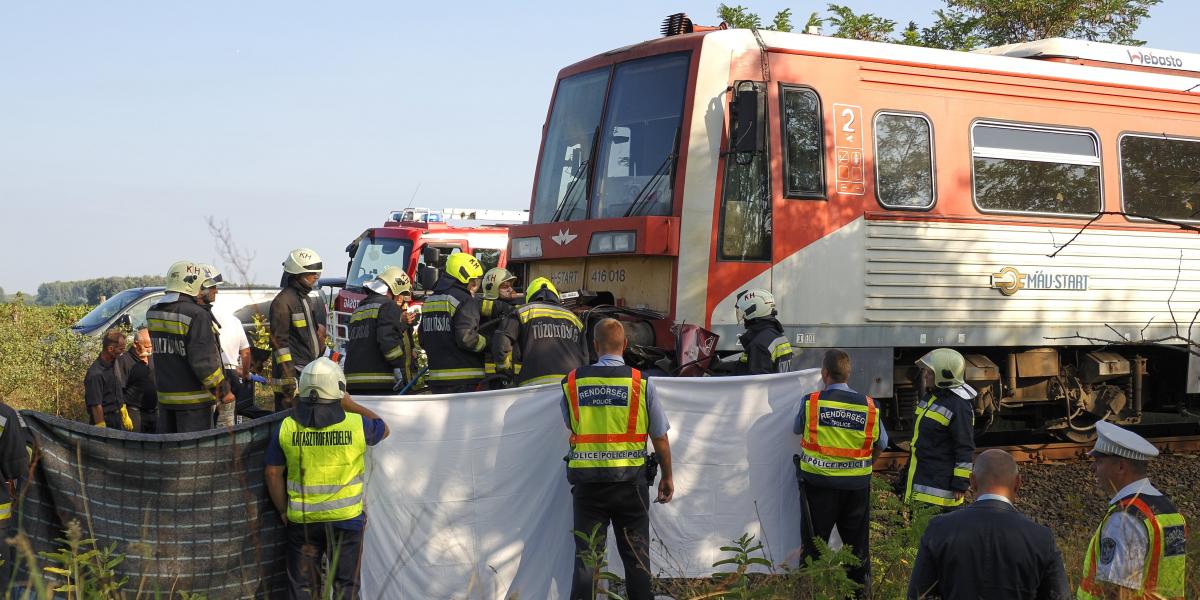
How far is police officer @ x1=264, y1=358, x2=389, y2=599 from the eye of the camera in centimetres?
521

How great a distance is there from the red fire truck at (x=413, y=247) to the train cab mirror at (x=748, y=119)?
9030mm

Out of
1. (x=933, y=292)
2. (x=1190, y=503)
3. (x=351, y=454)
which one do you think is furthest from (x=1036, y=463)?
(x=351, y=454)

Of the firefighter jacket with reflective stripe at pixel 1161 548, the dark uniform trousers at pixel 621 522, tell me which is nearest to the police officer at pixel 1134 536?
the firefighter jacket with reflective stripe at pixel 1161 548

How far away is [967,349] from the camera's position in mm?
9656

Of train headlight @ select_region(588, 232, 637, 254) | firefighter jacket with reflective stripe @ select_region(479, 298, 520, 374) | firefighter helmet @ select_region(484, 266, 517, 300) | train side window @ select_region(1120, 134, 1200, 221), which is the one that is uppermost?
train side window @ select_region(1120, 134, 1200, 221)

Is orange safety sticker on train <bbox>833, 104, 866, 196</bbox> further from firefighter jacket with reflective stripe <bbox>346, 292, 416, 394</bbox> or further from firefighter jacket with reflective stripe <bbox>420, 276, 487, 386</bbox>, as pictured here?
firefighter jacket with reflective stripe <bbox>346, 292, 416, 394</bbox>

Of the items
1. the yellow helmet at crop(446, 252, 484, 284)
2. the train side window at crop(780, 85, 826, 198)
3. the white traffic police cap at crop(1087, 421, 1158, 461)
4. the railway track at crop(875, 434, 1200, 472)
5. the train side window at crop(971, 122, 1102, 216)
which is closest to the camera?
the white traffic police cap at crop(1087, 421, 1158, 461)

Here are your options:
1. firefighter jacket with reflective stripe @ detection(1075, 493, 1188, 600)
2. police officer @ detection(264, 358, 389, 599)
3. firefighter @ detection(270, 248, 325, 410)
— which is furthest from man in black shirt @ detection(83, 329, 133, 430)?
firefighter jacket with reflective stripe @ detection(1075, 493, 1188, 600)

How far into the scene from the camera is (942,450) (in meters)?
6.42

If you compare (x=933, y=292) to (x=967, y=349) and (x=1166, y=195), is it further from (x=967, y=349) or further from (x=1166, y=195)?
(x=1166, y=195)

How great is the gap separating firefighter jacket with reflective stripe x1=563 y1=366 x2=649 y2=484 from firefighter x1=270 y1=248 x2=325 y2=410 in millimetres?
2980

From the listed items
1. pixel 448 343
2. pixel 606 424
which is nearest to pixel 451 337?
pixel 448 343

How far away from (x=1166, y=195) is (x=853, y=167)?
3.88m

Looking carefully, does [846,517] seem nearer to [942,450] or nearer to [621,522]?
[942,450]
